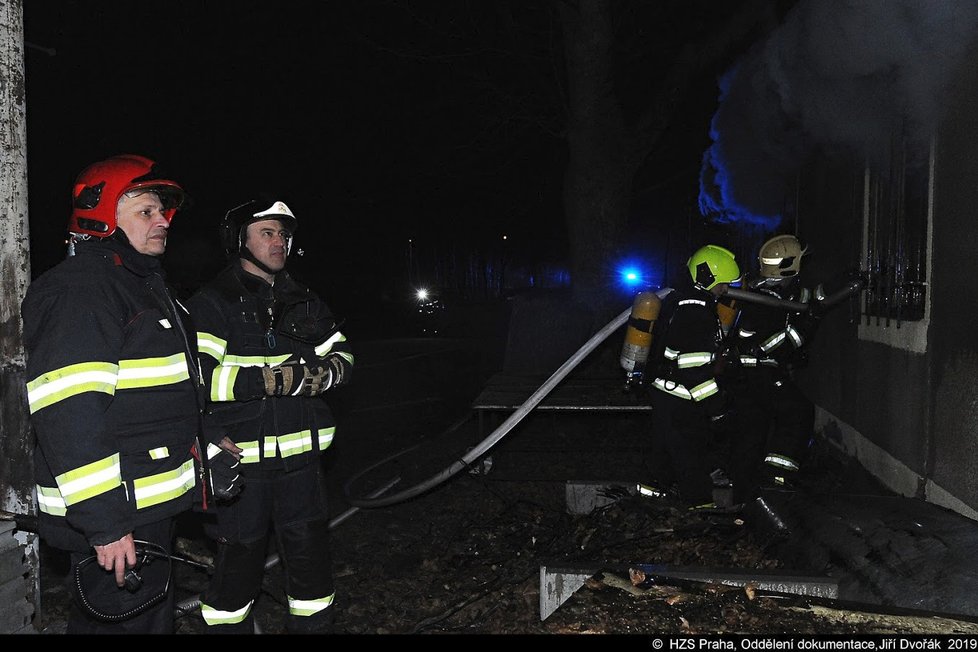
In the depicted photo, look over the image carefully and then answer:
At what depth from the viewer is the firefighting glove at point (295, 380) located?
3.47 metres

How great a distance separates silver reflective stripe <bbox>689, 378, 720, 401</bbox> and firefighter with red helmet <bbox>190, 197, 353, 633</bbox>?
270 cm

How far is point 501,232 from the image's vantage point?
41969 millimetres

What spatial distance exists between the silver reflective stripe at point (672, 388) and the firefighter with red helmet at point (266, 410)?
8.55 feet

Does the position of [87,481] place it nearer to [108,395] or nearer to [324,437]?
[108,395]

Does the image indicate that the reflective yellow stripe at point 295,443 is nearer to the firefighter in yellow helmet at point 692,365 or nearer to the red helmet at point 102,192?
the red helmet at point 102,192

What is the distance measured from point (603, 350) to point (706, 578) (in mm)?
5729

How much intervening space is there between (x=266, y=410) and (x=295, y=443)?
21 cm

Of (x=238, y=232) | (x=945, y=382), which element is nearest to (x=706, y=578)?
(x=945, y=382)

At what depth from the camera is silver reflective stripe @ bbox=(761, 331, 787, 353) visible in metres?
5.61

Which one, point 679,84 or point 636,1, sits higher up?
point 636,1

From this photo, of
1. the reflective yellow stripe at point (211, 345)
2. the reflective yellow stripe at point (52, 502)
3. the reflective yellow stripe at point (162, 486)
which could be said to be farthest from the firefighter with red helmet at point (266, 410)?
the reflective yellow stripe at point (52, 502)

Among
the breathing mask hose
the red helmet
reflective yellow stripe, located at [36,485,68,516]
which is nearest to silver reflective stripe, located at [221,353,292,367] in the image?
the red helmet

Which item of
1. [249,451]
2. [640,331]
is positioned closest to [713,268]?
[640,331]

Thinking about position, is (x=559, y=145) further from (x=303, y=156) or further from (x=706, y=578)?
(x=706, y=578)
